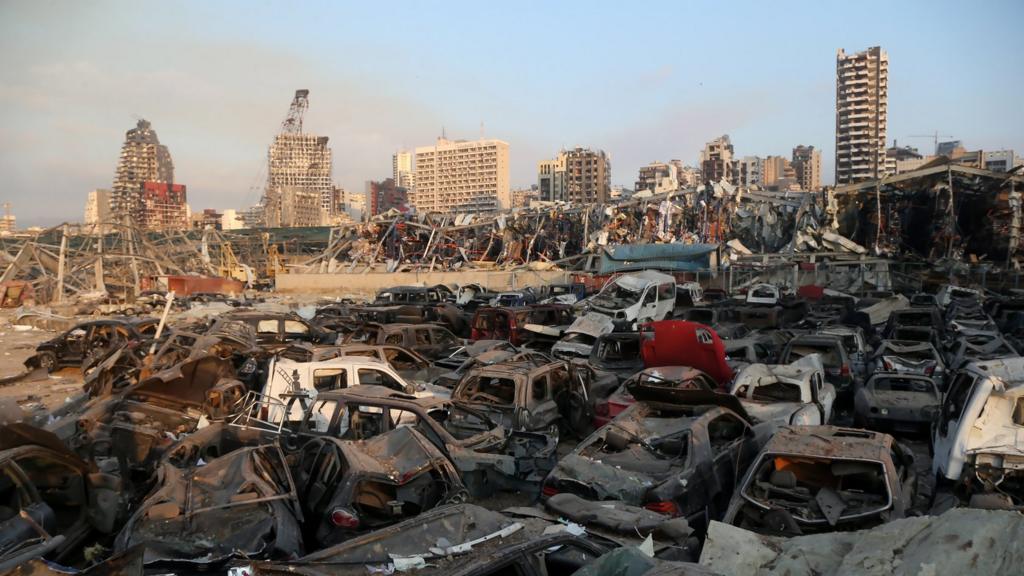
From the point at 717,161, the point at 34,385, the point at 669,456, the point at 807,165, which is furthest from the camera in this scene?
the point at 807,165

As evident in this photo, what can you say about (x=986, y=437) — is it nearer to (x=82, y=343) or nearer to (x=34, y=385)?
(x=34, y=385)

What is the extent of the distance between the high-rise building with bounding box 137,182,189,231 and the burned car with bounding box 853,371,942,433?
157 meters

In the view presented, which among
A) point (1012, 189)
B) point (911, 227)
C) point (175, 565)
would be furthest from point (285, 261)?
Answer: point (175, 565)

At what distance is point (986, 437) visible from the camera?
240 inches

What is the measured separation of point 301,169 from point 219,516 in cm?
18047

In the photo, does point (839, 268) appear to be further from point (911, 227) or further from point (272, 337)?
point (272, 337)

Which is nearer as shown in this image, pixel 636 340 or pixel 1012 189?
pixel 636 340

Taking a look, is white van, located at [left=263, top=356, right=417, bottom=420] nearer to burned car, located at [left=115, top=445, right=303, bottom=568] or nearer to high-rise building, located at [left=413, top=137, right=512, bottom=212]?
burned car, located at [left=115, top=445, right=303, bottom=568]

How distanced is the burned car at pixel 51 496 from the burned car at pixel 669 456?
379cm

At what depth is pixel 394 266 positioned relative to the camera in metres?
42.1

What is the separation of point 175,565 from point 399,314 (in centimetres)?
1381

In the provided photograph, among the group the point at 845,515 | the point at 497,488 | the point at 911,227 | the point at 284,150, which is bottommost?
the point at 497,488

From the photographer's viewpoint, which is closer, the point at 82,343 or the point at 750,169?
the point at 82,343

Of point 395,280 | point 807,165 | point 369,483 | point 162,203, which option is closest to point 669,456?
point 369,483
